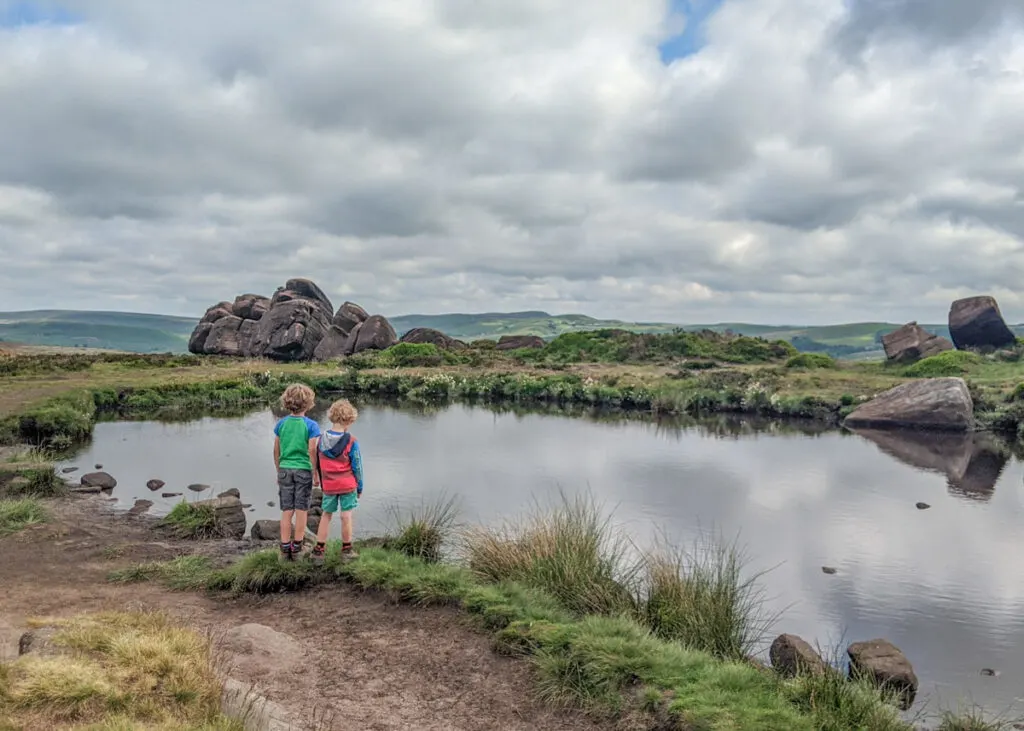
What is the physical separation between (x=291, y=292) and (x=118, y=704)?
70.5 metres

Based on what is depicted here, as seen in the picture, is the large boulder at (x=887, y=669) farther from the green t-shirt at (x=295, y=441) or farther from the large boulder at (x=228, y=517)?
the large boulder at (x=228, y=517)

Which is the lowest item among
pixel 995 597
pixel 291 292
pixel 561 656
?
pixel 995 597

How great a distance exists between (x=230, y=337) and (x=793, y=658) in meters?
64.2

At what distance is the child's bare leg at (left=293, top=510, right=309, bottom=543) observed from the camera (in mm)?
8938

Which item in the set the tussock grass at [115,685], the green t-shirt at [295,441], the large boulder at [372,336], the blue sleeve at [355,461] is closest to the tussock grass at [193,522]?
the green t-shirt at [295,441]

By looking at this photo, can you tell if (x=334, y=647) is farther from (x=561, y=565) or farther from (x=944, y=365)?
(x=944, y=365)

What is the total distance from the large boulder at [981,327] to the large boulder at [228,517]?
156 feet

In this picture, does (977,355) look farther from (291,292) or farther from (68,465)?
(291,292)

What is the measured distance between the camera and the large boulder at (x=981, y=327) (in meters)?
45.9

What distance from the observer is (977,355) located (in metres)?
41.6

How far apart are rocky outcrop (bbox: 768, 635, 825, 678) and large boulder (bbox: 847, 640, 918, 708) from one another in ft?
2.33

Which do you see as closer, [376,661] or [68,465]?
[376,661]

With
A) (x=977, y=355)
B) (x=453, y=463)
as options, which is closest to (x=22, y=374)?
(x=453, y=463)

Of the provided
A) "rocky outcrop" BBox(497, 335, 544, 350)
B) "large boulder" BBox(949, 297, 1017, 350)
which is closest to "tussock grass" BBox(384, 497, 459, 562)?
"large boulder" BBox(949, 297, 1017, 350)
